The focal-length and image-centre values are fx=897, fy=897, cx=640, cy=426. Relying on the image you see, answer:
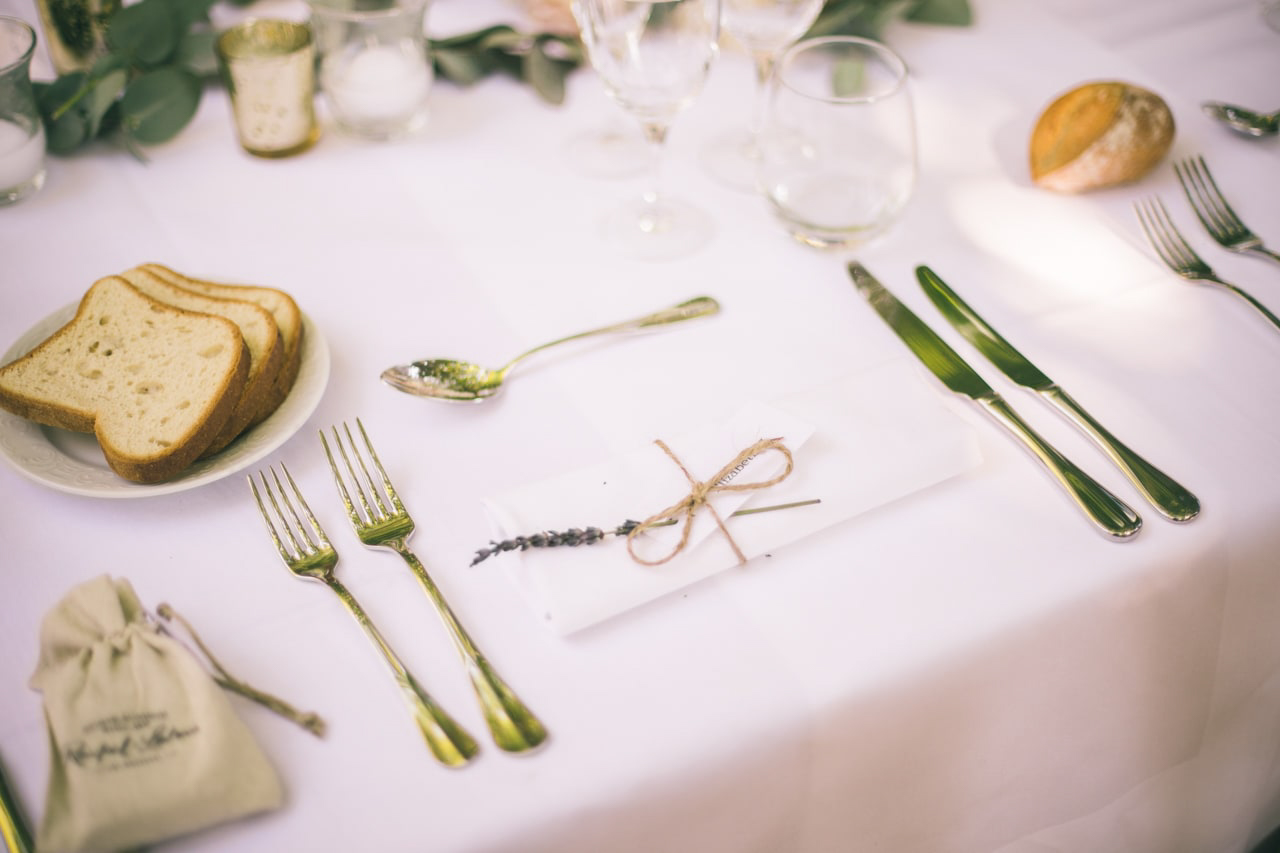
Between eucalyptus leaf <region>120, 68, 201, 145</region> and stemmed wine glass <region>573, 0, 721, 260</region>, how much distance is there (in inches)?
21.7

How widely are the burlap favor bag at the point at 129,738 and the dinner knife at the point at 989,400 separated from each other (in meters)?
0.68

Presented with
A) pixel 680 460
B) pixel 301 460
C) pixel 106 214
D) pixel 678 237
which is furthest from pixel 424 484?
pixel 106 214

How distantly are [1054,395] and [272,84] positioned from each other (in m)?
0.96

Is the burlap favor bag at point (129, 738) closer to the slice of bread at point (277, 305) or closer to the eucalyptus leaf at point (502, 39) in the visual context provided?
the slice of bread at point (277, 305)

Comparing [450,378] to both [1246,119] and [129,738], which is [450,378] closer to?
[129,738]

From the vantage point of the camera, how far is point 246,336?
0.84m

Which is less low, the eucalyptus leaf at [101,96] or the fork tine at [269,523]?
the eucalyptus leaf at [101,96]

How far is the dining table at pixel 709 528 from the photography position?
65 centimetres

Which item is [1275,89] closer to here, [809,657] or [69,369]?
[809,657]

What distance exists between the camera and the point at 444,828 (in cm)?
58

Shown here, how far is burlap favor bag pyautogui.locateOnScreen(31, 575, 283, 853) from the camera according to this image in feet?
1.80

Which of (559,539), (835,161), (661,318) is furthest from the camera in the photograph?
(835,161)

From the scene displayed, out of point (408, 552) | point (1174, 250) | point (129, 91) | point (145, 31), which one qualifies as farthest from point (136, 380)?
point (1174, 250)

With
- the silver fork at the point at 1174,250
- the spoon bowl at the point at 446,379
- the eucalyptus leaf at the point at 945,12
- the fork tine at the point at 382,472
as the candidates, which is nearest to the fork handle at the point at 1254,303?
the silver fork at the point at 1174,250
